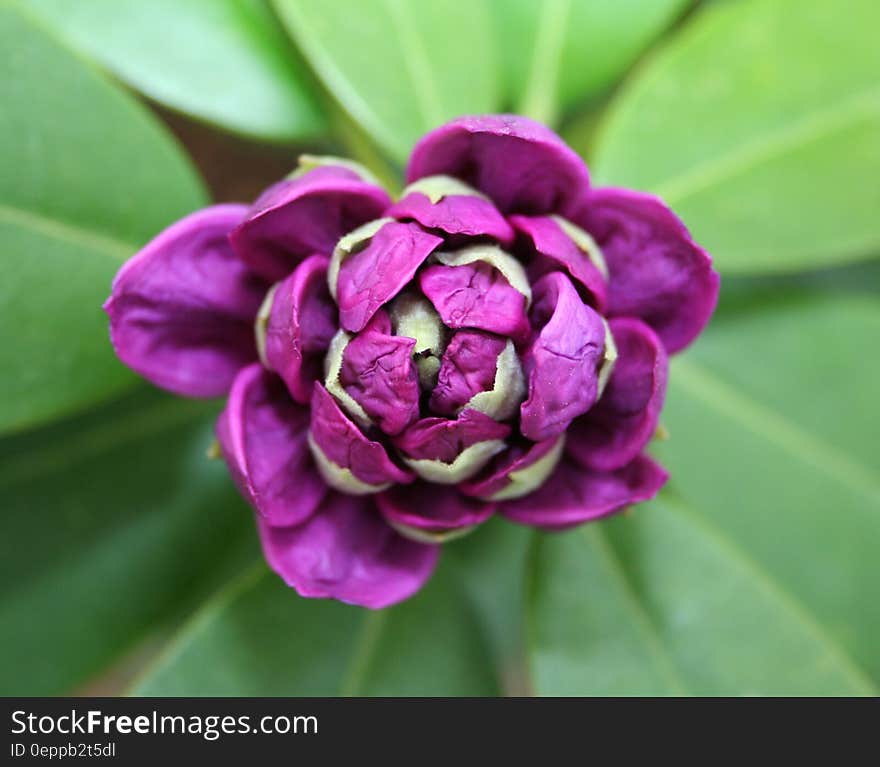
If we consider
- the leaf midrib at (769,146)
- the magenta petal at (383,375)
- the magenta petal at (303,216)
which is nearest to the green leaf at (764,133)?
the leaf midrib at (769,146)

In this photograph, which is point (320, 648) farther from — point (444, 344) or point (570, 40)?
point (570, 40)

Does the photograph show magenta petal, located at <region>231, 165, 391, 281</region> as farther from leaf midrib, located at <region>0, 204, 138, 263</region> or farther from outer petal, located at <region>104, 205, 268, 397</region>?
leaf midrib, located at <region>0, 204, 138, 263</region>

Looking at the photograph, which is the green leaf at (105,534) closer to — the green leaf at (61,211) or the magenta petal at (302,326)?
the green leaf at (61,211)

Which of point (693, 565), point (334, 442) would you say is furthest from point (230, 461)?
point (693, 565)

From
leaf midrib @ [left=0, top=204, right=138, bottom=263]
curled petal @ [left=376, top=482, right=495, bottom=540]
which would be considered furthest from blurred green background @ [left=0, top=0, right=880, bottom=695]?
curled petal @ [left=376, top=482, right=495, bottom=540]

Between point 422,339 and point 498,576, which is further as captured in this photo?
point 498,576

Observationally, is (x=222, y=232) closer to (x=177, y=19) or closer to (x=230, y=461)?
(x=230, y=461)

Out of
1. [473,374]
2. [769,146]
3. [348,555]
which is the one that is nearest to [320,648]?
[348,555]
